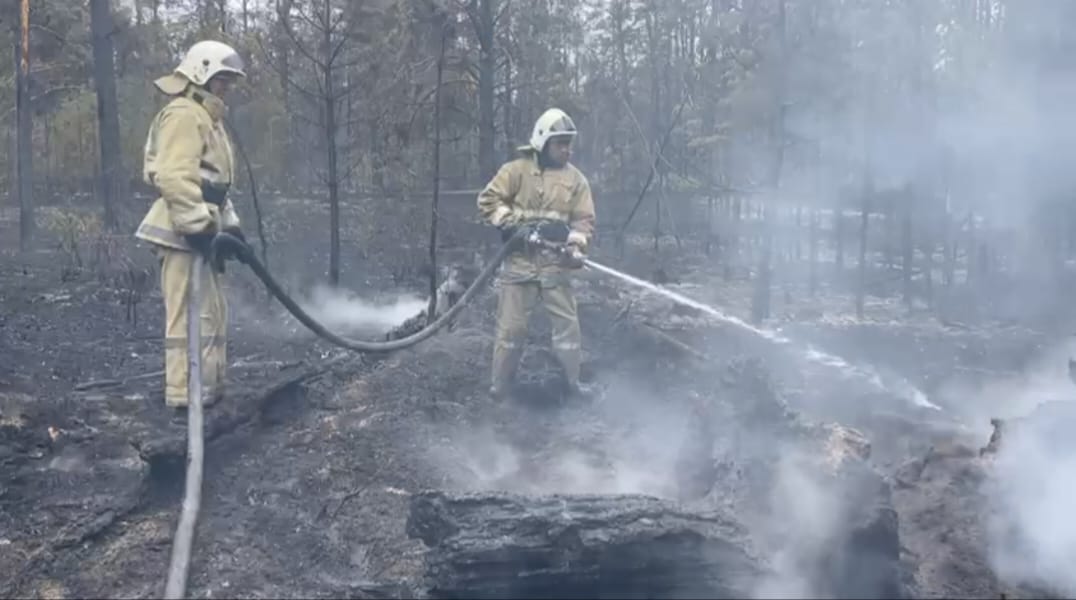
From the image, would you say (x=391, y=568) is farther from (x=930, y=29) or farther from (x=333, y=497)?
(x=930, y=29)

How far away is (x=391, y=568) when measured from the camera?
15.9ft

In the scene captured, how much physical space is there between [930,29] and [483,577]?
11.8 meters

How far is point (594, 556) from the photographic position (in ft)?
13.8

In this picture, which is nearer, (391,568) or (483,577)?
(483,577)

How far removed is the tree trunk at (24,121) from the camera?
16.2m

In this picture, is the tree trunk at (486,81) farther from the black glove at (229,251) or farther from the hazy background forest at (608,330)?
the black glove at (229,251)

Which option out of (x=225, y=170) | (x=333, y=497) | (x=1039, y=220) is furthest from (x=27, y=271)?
(x=1039, y=220)

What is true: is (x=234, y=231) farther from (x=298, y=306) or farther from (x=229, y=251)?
(x=298, y=306)

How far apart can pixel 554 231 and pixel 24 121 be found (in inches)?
499

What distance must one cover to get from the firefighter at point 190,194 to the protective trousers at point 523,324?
2.10m

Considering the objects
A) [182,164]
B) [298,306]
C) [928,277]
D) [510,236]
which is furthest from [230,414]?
[928,277]

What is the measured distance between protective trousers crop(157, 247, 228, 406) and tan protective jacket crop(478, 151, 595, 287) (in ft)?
7.22

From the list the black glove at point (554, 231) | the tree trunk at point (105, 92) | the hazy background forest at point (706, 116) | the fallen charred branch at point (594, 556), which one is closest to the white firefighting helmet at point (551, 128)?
the black glove at point (554, 231)

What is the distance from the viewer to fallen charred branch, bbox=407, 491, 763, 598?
422 centimetres
